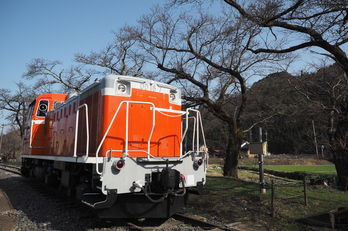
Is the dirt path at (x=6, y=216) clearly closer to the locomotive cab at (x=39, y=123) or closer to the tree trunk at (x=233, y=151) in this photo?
the locomotive cab at (x=39, y=123)

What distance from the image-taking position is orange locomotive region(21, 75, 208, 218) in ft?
16.4

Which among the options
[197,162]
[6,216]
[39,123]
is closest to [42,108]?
[39,123]

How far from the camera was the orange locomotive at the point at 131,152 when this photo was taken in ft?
16.4

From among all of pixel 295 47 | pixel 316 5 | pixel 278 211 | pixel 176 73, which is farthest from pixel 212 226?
pixel 176 73

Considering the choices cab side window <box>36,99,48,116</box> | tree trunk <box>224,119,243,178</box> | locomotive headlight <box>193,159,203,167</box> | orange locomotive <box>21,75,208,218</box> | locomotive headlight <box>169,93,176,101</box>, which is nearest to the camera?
orange locomotive <box>21,75,208,218</box>

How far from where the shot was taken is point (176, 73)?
506 inches

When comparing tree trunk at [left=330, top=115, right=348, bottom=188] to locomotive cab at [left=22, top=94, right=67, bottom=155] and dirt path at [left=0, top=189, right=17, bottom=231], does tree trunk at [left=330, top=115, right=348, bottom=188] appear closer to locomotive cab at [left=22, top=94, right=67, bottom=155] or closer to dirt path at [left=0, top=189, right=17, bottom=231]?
dirt path at [left=0, top=189, right=17, bottom=231]

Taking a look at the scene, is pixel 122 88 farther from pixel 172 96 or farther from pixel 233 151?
pixel 233 151

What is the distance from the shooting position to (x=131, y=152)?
19.3 feet

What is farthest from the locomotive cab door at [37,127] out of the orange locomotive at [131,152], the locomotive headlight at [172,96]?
the locomotive headlight at [172,96]

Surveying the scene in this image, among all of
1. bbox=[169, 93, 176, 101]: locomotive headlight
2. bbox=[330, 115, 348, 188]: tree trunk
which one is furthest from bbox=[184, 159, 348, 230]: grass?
bbox=[169, 93, 176, 101]: locomotive headlight

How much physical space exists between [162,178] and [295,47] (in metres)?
7.58

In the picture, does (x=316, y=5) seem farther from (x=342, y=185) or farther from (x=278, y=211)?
(x=342, y=185)

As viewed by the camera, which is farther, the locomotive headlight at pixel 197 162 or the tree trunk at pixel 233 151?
the tree trunk at pixel 233 151
